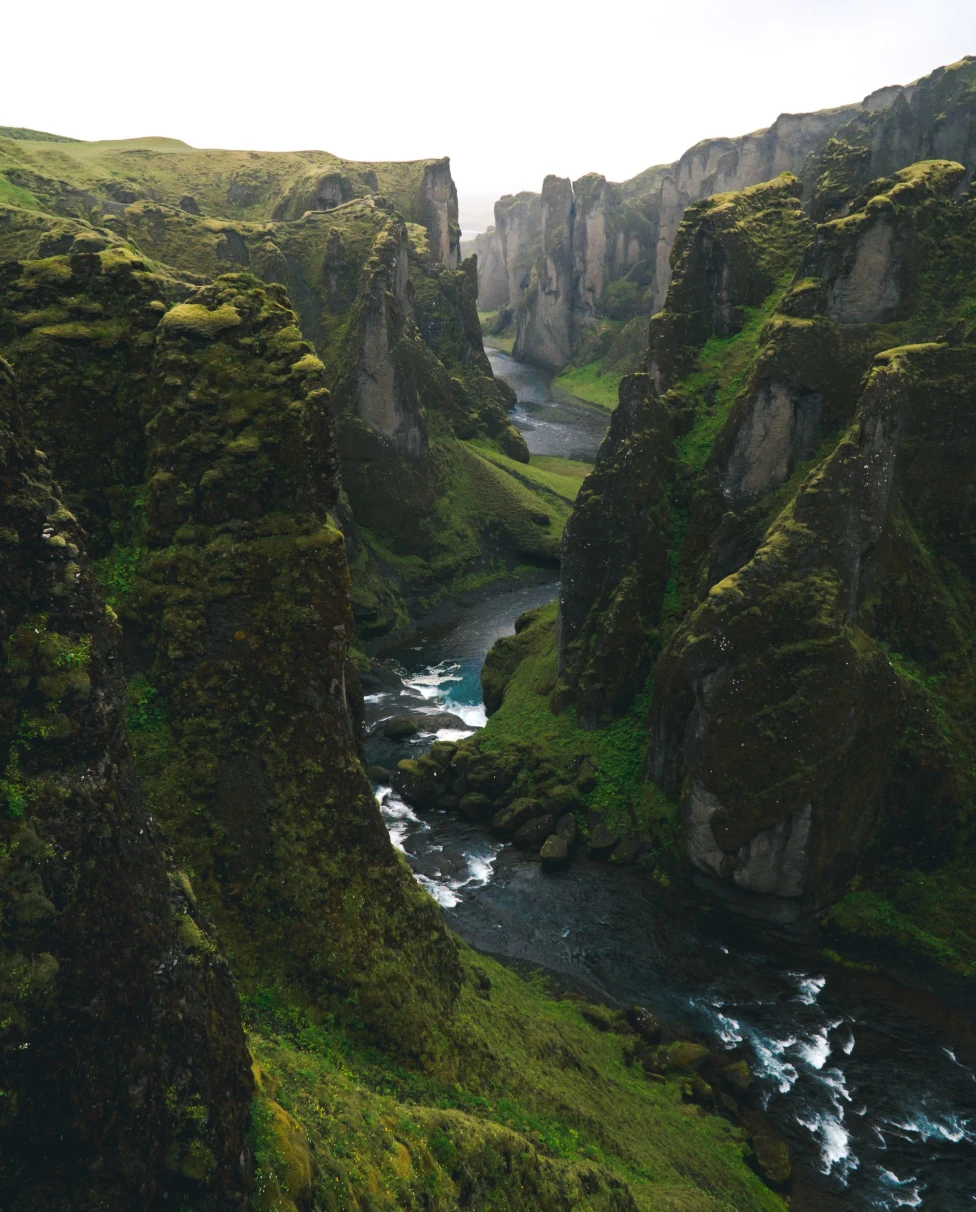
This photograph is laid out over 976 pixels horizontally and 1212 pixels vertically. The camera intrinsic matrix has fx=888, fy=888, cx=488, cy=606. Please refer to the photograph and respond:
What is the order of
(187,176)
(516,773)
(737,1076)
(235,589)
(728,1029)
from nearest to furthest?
(235,589), (737,1076), (728,1029), (516,773), (187,176)

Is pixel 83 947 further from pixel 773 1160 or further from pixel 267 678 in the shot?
pixel 773 1160

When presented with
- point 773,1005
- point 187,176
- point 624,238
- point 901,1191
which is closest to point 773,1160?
point 901,1191

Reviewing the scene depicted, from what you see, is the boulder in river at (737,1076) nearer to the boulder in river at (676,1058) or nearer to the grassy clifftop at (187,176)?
the boulder in river at (676,1058)

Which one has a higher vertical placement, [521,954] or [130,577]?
[130,577]

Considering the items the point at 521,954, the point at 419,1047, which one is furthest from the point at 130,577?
the point at 521,954

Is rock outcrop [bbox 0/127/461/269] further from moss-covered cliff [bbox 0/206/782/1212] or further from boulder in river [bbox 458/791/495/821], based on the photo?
moss-covered cliff [bbox 0/206/782/1212]

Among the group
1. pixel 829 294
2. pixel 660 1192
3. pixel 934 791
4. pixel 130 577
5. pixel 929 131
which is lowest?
pixel 660 1192

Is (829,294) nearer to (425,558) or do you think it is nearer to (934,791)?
(934,791)

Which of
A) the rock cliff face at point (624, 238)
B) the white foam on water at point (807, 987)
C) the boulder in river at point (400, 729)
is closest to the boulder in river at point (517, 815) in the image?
the boulder in river at point (400, 729)
